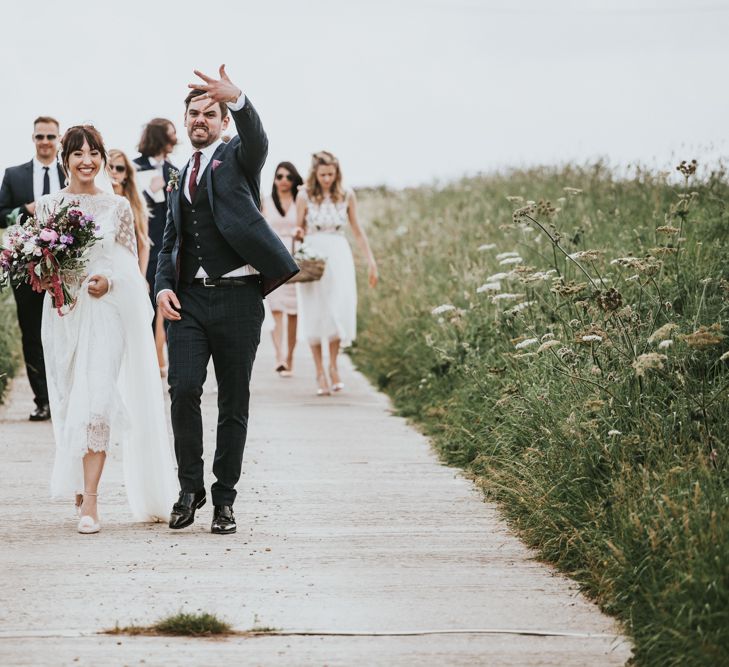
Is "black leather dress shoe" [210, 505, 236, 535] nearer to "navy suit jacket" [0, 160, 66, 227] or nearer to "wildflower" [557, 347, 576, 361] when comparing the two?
"wildflower" [557, 347, 576, 361]

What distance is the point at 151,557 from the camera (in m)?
6.16

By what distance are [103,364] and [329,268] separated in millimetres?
6561

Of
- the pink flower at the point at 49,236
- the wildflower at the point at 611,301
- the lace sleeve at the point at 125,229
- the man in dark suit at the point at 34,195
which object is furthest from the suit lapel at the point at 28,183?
the wildflower at the point at 611,301

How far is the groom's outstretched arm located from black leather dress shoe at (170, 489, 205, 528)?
173 cm

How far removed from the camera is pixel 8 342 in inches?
547

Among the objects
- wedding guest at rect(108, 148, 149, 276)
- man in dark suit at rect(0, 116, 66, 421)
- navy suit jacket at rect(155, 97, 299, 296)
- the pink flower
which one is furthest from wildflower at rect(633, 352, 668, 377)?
man in dark suit at rect(0, 116, 66, 421)

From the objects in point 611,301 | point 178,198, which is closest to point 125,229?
point 178,198

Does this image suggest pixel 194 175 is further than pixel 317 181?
No

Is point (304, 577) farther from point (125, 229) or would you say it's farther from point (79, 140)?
point (79, 140)

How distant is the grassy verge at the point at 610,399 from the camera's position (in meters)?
4.86

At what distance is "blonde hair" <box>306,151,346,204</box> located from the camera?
1290 cm

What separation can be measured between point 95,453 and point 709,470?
318 centimetres

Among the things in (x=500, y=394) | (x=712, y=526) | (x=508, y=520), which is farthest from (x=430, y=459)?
(x=712, y=526)

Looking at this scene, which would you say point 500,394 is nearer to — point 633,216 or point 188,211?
point 188,211
